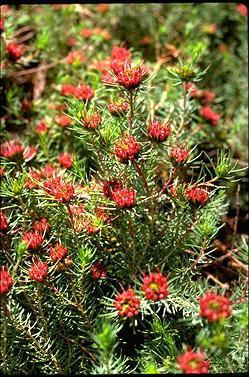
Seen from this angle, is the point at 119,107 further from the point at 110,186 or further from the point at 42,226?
the point at 42,226

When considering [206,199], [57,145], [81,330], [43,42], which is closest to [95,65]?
[43,42]

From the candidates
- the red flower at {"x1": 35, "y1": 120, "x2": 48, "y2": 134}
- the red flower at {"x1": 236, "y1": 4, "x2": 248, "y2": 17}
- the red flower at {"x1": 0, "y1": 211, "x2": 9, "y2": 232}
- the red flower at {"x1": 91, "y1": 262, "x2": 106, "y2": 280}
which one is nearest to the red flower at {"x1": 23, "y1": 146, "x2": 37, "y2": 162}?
the red flower at {"x1": 35, "y1": 120, "x2": 48, "y2": 134}

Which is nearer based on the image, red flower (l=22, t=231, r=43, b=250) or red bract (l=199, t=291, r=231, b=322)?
red bract (l=199, t=291, r=231, b=322)

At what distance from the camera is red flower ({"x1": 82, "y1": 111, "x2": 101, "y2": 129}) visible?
3.85 feet

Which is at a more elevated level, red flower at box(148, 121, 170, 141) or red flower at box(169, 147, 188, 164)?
red flower at box(148, 121, 170, 141)

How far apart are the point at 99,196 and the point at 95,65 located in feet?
2.78

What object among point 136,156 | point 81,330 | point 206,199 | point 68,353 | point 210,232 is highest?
point 136,156

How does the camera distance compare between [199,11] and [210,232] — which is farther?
[199,11]

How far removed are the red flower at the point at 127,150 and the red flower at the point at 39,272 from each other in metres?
0.31

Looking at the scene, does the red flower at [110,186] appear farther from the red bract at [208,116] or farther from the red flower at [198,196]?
the red bract at [208,116]

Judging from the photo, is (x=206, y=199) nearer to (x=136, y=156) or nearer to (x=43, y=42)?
(x=136, y=156)

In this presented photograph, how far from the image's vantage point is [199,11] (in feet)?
8.15

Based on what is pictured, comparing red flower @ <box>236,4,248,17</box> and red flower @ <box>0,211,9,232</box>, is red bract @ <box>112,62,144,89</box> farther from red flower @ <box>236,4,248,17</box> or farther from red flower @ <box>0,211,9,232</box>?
red flower @ <box>236,4,248,17</box>

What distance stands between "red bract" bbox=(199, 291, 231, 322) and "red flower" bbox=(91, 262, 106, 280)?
0.35m
